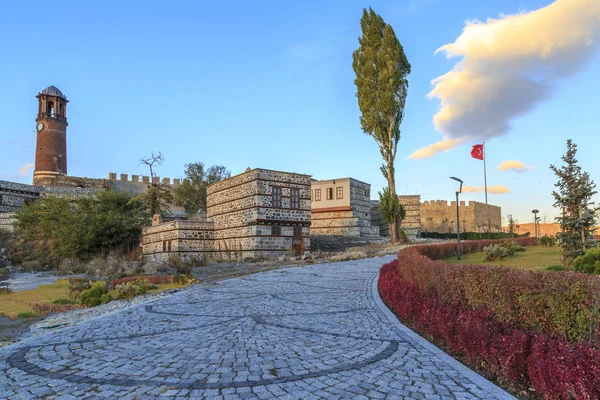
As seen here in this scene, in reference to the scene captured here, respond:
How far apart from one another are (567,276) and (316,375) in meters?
3.82

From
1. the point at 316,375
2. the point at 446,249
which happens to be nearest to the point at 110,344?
the point at 316,375

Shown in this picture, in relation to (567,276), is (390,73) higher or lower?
higher

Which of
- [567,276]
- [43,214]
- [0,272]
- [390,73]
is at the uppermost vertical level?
[390,73]

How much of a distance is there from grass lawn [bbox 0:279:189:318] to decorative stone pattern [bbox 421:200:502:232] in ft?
153

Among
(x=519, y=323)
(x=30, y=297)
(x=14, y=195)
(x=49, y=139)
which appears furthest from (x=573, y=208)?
(x=49, y=139)

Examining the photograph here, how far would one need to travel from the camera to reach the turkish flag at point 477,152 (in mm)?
45781

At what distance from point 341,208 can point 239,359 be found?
35.9 metres

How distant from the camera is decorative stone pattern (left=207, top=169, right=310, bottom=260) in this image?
27141 mm

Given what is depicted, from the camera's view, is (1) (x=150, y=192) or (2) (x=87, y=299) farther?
(1) (x=150, y=192)

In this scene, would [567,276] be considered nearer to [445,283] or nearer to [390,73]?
[445,283]

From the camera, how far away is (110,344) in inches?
271

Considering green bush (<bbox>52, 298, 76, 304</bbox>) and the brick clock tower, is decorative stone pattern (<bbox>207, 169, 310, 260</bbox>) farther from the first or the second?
the brick clock tower

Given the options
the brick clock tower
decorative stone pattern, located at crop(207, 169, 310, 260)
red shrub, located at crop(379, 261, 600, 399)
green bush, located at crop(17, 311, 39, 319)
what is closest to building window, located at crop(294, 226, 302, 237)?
decorative stone pattern, located at crop(207, 169, 310, 260)

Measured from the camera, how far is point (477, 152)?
151 ft
